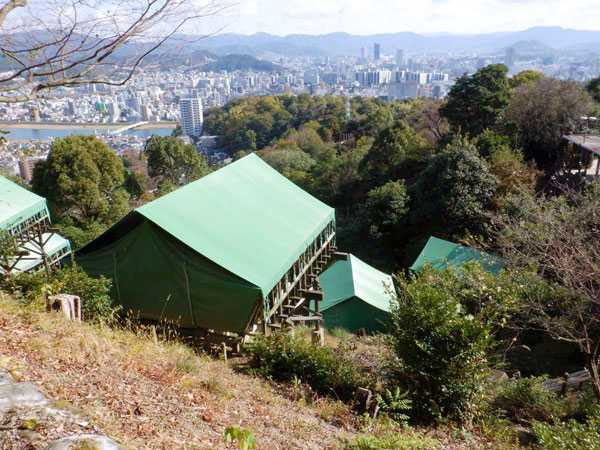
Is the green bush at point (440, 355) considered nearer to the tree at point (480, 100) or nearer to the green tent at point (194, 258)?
the green tent at point (194, 258)

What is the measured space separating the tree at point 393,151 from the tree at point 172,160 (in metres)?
9.45

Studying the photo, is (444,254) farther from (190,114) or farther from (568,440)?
(190,114)

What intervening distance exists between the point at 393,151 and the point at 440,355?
18857mm

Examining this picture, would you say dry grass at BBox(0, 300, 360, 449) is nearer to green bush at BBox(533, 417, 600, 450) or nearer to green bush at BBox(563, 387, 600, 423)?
green bush at BBox(533, 417, 600, 450)

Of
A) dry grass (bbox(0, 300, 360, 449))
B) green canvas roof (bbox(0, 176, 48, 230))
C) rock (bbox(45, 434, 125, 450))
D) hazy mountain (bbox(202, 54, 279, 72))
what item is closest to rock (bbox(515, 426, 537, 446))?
dry grass (bbox(0, 300, 360, 449))

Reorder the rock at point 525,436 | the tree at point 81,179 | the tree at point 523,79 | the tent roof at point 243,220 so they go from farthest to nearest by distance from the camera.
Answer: the tree at point 523,79 < the tree at point 81,179 < the tent roof at point 243,220 < the rock at point 525,436

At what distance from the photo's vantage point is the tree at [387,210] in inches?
717

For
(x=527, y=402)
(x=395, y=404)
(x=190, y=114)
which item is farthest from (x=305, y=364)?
(x=190, y=114)

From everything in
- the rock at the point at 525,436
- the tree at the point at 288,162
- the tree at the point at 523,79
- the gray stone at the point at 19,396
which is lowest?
the tree at the point at 288,162

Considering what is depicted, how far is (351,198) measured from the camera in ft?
79.5

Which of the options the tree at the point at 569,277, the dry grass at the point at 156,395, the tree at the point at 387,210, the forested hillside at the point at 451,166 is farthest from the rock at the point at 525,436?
the tree at the point at 387,210

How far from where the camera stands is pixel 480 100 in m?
20.6

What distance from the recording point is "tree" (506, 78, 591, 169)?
1867 cm

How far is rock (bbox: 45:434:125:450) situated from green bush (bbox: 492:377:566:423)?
4.93 metres
